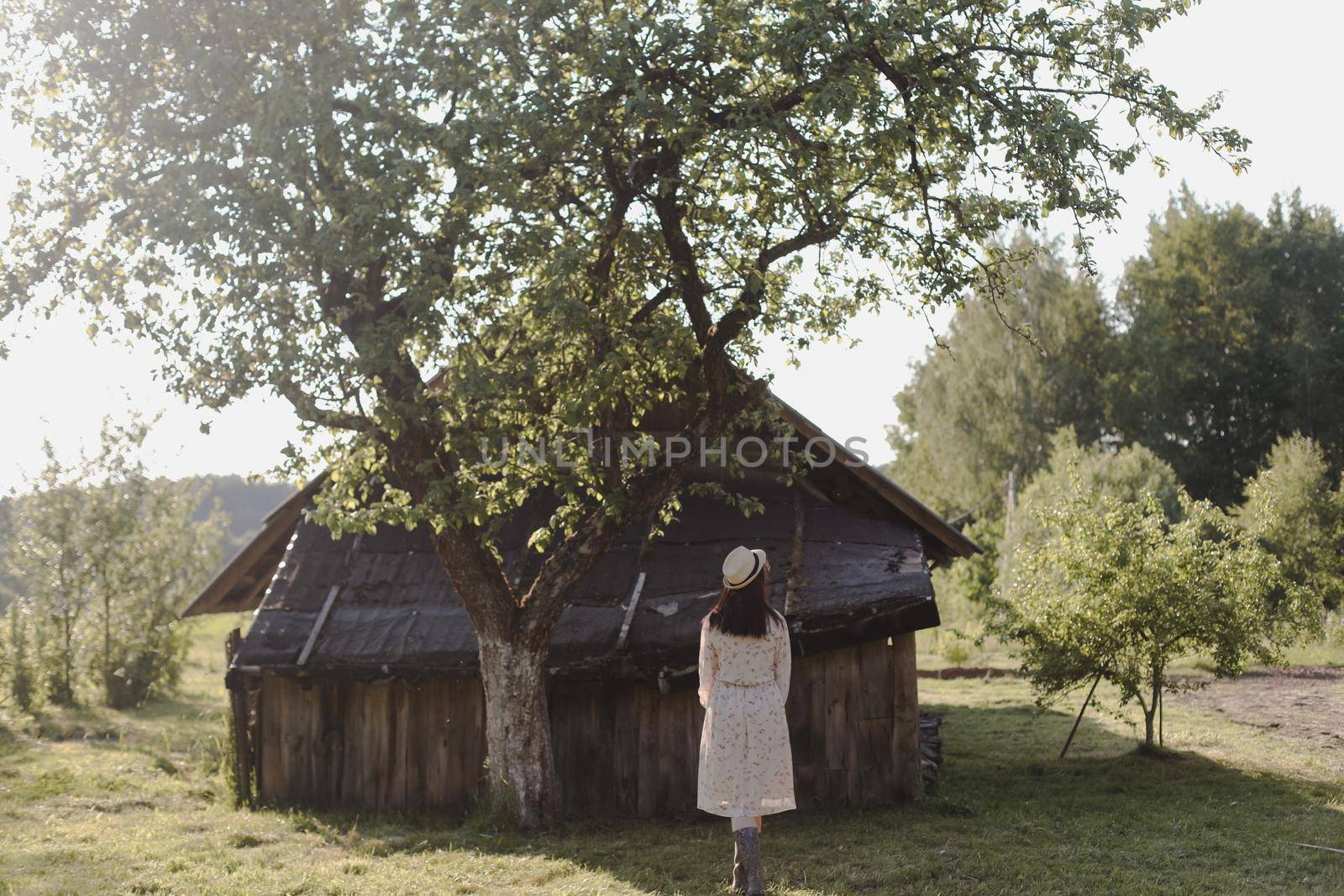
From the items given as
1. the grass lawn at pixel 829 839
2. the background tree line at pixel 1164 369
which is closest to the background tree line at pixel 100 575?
the grass lawn at pixel 829 839

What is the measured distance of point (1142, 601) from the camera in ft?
38.9

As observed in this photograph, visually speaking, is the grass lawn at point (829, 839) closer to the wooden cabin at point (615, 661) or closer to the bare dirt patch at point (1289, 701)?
the wooden cabin at point (615, 661)

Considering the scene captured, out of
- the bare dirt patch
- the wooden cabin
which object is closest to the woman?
the wooden cabin

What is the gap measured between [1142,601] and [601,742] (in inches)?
229

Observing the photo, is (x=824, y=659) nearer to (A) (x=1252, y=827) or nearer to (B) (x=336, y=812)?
(A) (x=1252, y=827)

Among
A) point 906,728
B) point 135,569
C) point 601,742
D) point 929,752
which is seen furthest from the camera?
point 135,569

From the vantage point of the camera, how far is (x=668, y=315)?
1013cm

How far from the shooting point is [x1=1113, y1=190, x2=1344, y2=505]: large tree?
120 feet

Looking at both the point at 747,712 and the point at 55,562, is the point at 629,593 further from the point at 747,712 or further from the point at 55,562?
the point at 55,562

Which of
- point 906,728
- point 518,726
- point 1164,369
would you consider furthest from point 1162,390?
point 518,726

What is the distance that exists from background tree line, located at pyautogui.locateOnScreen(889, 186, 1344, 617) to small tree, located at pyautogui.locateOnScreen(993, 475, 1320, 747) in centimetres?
2218

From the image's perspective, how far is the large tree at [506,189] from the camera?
27.7 ft

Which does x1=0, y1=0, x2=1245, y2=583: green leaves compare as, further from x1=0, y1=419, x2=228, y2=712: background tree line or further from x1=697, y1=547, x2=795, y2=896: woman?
x1=0, y1=419, x2=228, y2=712: background tree line

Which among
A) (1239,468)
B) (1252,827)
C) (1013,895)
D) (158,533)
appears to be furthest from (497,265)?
(1239,468)
